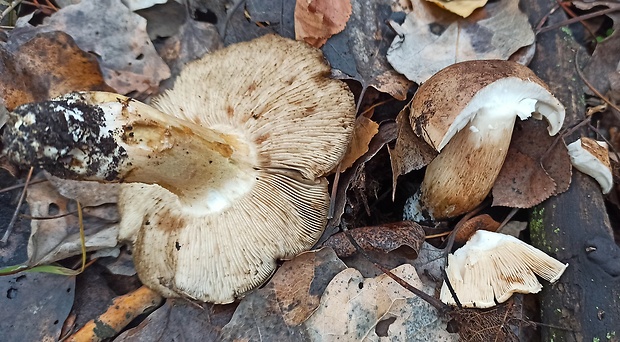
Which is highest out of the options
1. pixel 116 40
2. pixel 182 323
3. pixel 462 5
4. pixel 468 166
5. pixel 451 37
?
pixel 462 5

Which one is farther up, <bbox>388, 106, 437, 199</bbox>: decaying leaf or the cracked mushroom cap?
<bbox>388, 106, 437, 199</bbox>: decaying leaf

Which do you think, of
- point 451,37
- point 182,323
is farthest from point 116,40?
point 451,37

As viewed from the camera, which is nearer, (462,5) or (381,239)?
(381,239)

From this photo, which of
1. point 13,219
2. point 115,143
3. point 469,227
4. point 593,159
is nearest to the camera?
point 115,143

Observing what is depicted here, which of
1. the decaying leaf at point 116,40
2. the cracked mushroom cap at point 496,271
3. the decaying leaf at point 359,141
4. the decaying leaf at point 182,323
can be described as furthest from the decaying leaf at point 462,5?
the decaying leaf at point 182,323

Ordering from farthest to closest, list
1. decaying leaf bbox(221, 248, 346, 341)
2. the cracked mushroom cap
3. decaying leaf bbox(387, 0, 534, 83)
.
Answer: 1. decaying leaf bbox(387, 0, 534, 83)
2. decaying leaf bbox(221, 248, 346, 341)
3. the cracked mushroom cap

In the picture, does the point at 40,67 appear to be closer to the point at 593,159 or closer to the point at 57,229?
the point at 57,229

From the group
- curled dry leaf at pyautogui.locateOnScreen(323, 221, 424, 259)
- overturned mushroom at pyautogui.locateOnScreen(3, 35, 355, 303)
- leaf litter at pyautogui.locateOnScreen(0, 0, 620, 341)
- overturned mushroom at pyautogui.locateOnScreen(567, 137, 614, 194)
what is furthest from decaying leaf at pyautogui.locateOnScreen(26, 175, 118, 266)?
overturned mushroom at pyautogui.locateOnScreen(567, 137, 614, 194)

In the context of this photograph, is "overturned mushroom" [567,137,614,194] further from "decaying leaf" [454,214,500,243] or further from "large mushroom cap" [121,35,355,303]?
"large mushroom cap" [121,35,355,303]
